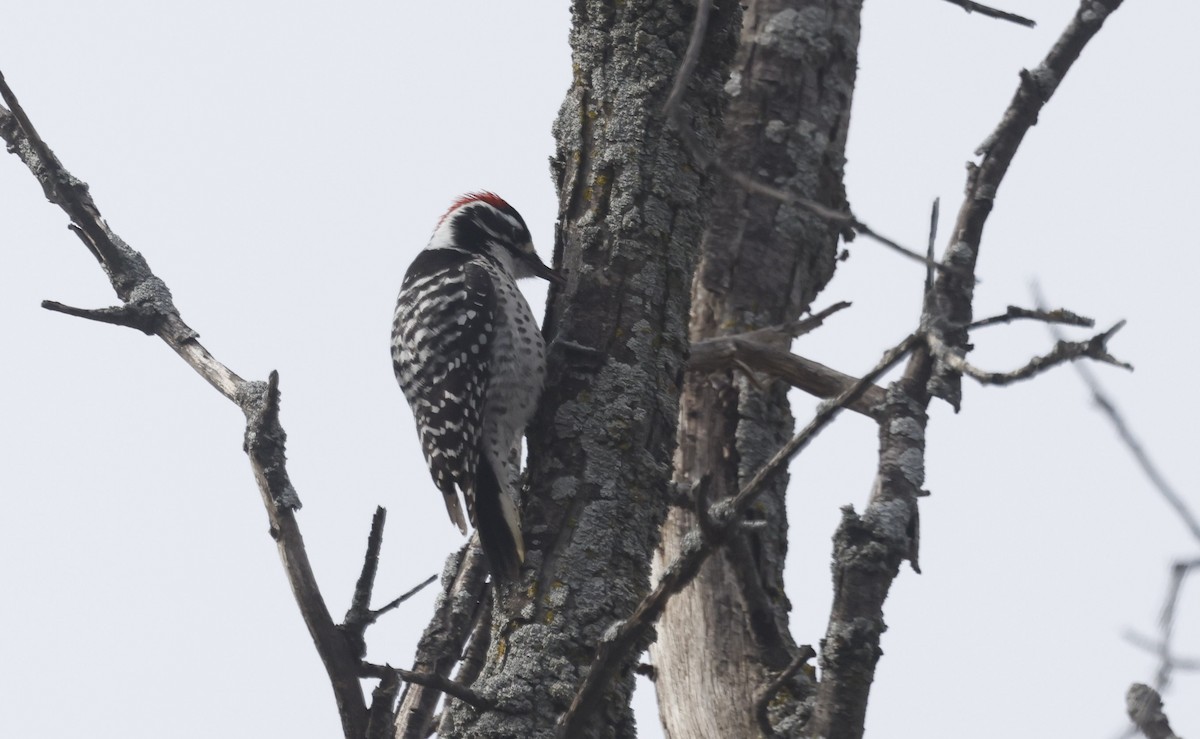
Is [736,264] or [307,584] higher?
[736,264]

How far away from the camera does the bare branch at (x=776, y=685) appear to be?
2.56m

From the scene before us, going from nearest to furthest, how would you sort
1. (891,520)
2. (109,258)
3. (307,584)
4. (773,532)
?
(307,584)
(891,520)
(109,258)
(773,532)

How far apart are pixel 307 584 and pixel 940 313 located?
56.2 inches

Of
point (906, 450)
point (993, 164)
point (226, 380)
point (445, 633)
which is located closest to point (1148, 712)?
point (906, 450)

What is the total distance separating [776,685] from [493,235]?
8.12 feet

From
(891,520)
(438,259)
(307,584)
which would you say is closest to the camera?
(307,584)

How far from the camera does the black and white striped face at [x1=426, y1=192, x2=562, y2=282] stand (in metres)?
4.73

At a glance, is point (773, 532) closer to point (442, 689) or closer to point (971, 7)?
point (971, 7)

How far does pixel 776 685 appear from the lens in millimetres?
2752

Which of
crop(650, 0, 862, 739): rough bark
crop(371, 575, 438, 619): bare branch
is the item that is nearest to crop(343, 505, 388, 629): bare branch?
crop(371, 575, 438, 619): bare branch

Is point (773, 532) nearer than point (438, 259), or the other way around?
point (773, 532)

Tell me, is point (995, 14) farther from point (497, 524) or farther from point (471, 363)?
point (497, 524)

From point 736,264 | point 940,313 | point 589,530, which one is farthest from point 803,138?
point 589,530

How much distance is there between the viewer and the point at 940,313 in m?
2.93
